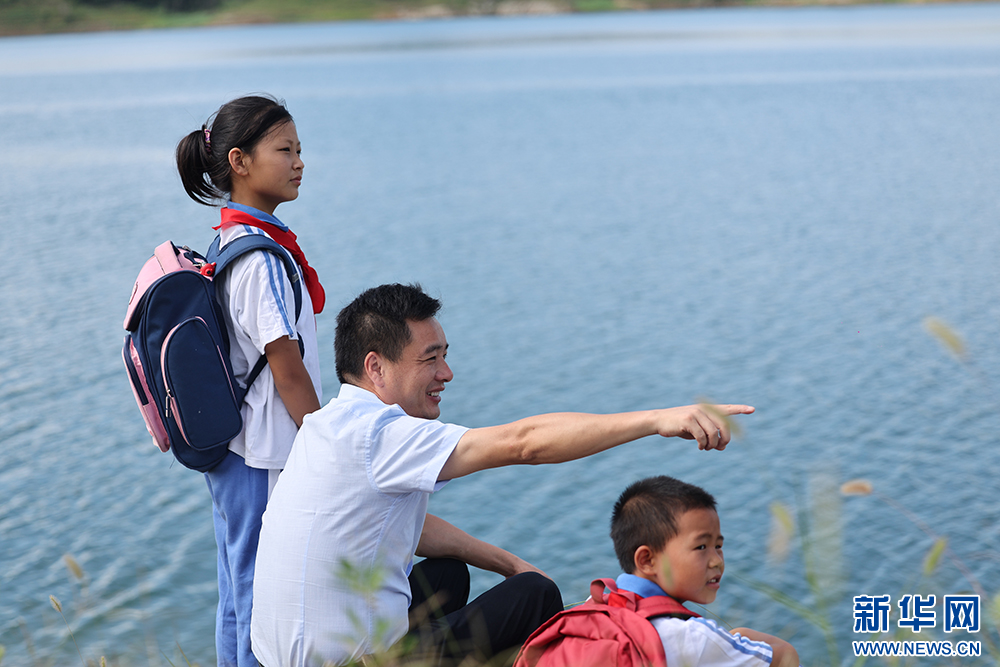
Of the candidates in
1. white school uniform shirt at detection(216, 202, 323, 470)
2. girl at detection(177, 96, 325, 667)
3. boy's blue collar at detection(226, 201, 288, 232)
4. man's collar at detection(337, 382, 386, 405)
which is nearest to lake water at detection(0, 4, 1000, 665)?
girl at detection(177, 96, 325, 667)

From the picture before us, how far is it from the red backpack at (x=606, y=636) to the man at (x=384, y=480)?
287 mm

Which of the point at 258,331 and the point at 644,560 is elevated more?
the point at 258,331

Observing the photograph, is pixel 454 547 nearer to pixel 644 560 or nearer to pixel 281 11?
pixel 644 560

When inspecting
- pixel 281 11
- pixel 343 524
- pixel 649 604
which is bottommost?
pixel 649 604

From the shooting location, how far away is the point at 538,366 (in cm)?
939

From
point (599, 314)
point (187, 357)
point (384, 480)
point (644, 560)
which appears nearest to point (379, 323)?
point (384, 480)

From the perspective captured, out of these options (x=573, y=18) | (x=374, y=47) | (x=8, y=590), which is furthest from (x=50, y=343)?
(x=573, y=18)

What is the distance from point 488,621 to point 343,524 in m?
0.56

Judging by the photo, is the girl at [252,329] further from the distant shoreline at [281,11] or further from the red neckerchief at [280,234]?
the distant shoreline at [281,11]

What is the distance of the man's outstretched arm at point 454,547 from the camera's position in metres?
2.94

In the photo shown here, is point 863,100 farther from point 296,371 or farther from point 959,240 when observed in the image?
point 296,371

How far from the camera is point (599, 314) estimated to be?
10758mm

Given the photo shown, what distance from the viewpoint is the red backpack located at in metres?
2.22

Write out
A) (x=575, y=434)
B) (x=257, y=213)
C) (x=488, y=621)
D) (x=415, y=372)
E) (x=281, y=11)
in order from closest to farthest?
(x=575, y=434) < (x=415, y=372) < (x=488, y=621) < (x=257, y=213) < (x=281, y=11)
